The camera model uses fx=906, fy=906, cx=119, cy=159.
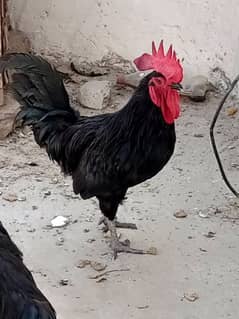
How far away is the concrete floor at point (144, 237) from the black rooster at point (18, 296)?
135 cm

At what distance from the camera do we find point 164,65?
430 centimetres

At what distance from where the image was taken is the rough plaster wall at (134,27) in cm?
626

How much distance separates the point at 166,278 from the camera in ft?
14.5

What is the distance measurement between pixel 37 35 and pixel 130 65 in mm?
733

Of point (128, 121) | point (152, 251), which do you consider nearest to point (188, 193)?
point (152, 251)

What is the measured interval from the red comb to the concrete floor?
0.94 metres

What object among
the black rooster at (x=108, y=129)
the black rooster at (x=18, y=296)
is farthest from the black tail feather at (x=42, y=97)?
the black rooster at (x=18, y=296)

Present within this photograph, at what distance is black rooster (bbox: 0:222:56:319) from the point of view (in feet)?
8.61

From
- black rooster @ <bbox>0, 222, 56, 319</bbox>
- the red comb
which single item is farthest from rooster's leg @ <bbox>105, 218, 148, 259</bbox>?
black rooster @ <bbox>0, 222, 56, 319</bbox>

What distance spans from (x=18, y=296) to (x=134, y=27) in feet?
13.4

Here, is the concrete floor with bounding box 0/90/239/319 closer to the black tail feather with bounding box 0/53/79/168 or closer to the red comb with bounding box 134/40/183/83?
the black tail feather with bounding box 0/53/79/168

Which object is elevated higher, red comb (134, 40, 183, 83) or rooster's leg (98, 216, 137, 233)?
red comb (134, 40, 183, 83)

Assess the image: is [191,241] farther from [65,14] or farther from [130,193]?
[65,14]

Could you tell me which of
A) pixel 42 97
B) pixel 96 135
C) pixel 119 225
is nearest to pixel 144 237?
pixel 119 225
